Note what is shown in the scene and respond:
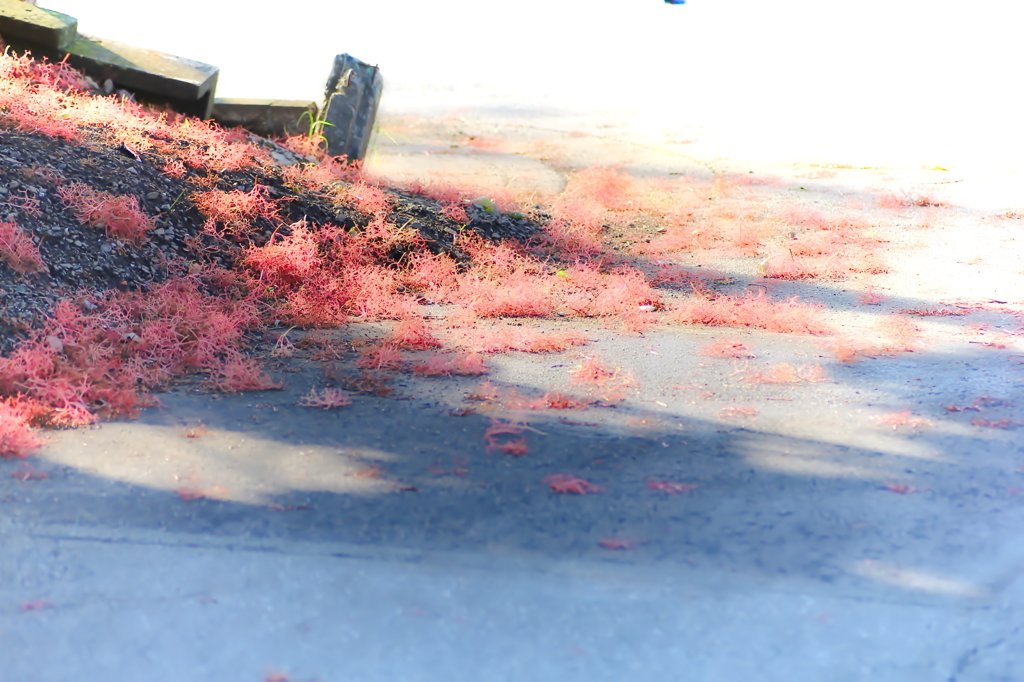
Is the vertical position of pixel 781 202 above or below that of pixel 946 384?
above

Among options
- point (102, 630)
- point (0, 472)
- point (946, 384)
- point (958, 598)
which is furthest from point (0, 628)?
point (946, 384)

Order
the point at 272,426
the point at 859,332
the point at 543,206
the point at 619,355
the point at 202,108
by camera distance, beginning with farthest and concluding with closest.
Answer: the point at 543,206 < the point at 202,108 < the point at 859,332 < the point at 619,355 < the point at 272,426

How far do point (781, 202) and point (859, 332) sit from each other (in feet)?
10.4

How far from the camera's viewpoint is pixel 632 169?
823 centimetres

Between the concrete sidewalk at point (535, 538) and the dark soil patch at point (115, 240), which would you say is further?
the dark soil patch at point (115, 240)

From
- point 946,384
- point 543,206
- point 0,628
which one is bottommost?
point 0,628

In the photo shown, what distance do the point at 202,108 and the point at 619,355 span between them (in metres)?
4.05

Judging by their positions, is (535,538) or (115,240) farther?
(115,240)

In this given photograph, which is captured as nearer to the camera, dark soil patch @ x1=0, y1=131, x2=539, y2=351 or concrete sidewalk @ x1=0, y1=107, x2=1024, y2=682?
concrete sidewalk @ x1=0, y1=107, x2=1024, y2=682

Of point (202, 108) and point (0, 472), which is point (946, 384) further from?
point (202, 108)

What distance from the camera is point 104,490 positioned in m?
2.54

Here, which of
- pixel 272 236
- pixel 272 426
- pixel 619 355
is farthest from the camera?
pixel 272 236

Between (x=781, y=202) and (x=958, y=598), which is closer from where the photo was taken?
(x=958, y=598)

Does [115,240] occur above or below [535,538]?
above
